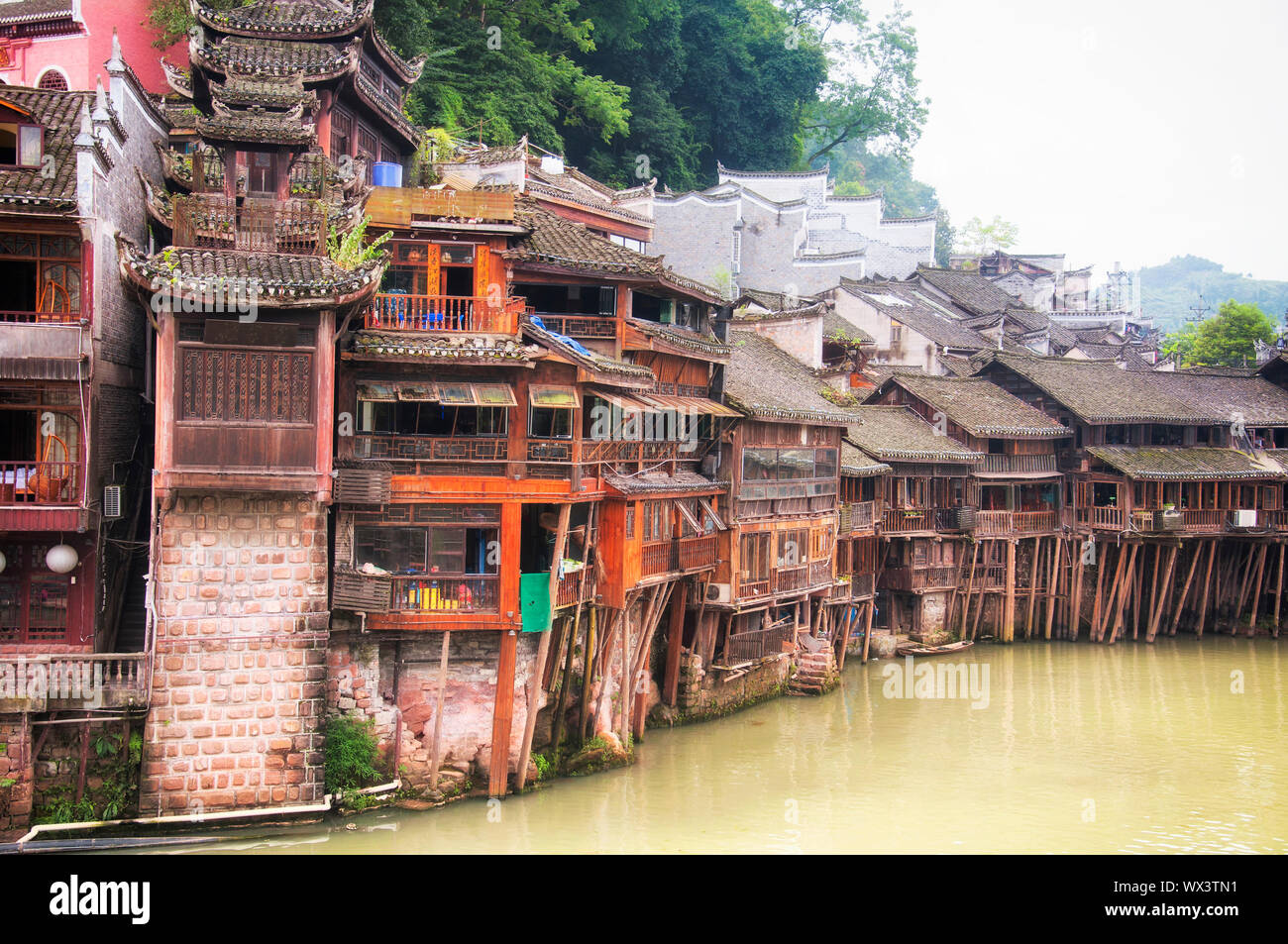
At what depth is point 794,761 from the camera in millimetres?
27719

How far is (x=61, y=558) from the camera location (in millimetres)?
21000

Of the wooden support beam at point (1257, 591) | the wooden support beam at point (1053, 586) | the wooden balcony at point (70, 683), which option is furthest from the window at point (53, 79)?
the wooden support beam at point (1257, 591)

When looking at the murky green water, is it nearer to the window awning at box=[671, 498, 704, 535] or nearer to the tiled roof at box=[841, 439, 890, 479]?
the window awning at box=[671, 498, 704, 535]

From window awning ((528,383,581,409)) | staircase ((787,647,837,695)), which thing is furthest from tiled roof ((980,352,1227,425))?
window awning ((528,383,581,409))

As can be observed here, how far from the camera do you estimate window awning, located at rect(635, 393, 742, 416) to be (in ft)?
86.1

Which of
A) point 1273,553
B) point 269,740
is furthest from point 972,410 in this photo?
point 269,740

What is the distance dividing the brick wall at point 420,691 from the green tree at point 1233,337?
5018 centimetres

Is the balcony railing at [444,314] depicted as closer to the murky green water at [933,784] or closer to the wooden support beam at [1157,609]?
the murky green water at [933,784]

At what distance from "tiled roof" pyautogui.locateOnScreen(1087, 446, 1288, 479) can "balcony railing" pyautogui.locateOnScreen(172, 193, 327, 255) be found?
29971 mm

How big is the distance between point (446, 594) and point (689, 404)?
8365 mm

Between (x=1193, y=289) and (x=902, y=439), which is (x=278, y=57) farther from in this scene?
(x=1193, y=289)

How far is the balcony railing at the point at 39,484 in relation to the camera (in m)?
20.9

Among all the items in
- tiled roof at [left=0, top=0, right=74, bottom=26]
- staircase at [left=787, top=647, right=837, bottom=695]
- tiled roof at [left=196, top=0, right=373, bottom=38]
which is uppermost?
tiled roof at [left=0, top=0, right=74, bottom=26]

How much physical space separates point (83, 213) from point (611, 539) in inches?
445
